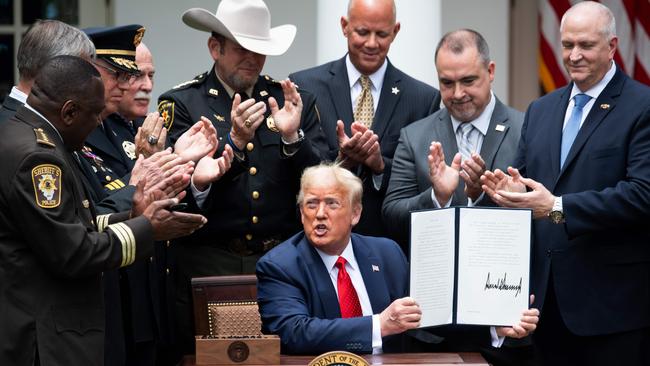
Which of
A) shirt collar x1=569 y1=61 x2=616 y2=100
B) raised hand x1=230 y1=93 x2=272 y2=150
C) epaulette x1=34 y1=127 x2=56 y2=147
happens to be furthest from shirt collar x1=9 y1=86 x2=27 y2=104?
shirt collar x1=569 y1=61 x2=616 y2=100

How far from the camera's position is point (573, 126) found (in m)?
5.84

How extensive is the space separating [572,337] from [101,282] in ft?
7.20

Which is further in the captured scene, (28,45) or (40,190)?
(28,45)

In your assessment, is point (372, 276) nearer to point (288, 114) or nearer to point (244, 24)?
point (288, 114)

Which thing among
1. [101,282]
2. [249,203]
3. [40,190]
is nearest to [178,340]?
[249,203]

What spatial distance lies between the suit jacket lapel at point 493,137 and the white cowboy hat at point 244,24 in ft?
3.36

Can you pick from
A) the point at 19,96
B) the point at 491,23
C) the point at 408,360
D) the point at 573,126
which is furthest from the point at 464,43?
the point at 491,23

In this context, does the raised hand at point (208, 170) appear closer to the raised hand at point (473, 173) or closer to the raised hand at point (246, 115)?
the raised hand at point (246, 115)

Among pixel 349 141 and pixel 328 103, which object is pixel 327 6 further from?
pixel 349 141

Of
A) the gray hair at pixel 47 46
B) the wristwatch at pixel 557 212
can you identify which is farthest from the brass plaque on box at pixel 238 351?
the wristwatch at pixel 557 212

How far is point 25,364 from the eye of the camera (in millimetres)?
4371

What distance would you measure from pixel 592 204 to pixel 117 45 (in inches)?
82.0

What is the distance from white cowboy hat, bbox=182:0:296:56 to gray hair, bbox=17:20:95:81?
1178mm

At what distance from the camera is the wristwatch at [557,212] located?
18.3ft
